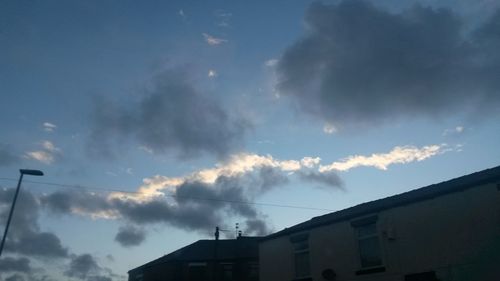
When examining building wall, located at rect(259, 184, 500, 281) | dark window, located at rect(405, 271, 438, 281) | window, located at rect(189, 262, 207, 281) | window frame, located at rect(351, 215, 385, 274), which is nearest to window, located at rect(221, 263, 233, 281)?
window, located at rect(189, 262, 207, 281)

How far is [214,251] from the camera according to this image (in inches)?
1779

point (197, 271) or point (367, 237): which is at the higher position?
point (197, 271)

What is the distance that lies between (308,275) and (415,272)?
560cm

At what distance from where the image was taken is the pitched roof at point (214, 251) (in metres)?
44.6

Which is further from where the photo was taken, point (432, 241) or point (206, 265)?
point (206, 265)

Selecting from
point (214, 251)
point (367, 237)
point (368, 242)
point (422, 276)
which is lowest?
point (422, 276)

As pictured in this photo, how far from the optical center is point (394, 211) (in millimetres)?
16797

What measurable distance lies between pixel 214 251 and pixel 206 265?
1713 mm

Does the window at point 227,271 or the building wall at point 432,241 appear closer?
the building wall at point 432,241

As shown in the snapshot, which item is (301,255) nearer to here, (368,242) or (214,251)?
(368,242)

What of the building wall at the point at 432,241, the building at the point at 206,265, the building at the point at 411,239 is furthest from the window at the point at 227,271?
the building wall at the point at 432,241

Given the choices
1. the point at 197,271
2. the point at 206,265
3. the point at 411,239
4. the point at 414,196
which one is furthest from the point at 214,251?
the point at 414,196

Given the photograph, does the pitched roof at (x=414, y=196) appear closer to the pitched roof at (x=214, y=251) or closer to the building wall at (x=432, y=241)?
the building wall at (x=432, y=241)

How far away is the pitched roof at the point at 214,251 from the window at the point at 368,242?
26269 millimetres
